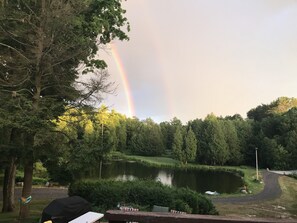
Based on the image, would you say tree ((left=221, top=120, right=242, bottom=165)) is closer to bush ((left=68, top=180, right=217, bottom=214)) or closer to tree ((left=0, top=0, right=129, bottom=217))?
bush ((left=68, top=180, right=217, bottom=214))

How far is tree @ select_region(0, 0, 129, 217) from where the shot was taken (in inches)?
562

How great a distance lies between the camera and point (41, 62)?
15305mm

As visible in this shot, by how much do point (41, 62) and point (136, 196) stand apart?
9478mm

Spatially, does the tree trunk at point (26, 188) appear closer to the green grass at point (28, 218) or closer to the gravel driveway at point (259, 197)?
the green grass at point (28, 218)

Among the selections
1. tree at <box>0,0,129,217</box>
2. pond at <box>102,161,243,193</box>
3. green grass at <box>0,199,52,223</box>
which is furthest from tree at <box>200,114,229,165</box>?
tree at <box>0,0,129,217</box>

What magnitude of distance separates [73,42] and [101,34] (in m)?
3.42

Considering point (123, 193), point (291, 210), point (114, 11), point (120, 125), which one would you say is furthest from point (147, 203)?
point (120, 125)

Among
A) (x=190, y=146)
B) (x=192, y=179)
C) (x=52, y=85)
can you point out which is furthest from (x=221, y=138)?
(x=52, y=85)

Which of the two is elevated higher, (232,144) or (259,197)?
(232,144)

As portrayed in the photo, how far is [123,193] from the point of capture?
63.4 ft

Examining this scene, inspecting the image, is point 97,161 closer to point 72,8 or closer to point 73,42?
point 73,42

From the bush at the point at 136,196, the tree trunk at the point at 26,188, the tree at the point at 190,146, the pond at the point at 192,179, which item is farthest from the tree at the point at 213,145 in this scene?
the tree trunk at the point at 26,188

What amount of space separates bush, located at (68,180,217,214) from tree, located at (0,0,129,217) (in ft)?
14.6

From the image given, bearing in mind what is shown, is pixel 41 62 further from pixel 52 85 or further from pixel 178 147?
pixel 178 147
